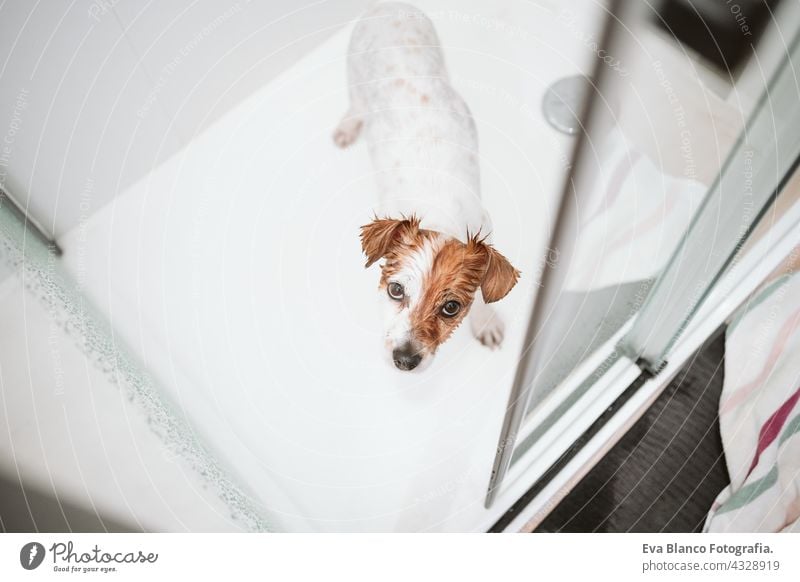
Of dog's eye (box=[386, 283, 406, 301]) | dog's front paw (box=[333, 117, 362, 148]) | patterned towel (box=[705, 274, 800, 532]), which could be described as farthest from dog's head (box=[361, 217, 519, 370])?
patterned towel (box=[705, 274, 800, 532])

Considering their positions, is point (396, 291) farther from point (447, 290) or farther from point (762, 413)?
point (762, 413)

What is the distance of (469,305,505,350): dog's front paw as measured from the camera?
0.63m

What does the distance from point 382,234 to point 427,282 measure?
0.09 metres

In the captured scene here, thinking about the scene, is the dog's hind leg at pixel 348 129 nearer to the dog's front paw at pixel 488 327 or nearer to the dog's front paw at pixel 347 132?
the dog's front paw at pixel 347 132

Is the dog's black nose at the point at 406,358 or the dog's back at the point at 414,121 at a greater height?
the dog's back at the point at 414,121

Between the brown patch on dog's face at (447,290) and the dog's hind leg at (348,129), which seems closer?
the brown patch on dog's face at (447,290)

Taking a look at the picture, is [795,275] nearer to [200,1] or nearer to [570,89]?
[570,89]

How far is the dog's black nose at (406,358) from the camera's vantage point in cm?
61

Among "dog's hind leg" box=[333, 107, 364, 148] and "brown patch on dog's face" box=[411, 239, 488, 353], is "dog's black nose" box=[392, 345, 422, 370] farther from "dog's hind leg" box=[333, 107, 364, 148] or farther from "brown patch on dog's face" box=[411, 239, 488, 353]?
"dog's hind leg" box=[333, 107, 364, 148]

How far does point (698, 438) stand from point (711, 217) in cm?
25

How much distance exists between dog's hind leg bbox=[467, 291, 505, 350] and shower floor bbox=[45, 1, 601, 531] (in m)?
0.01

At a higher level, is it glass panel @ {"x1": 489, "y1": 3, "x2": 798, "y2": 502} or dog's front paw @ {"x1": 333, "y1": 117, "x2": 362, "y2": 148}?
dog's front paw @ {"x1": 333, "y1": 117, "x2": 362, "y2": 148}

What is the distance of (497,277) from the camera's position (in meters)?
0.63

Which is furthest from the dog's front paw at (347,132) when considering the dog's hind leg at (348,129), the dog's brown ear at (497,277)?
the dog's brown ear at (497,277)
